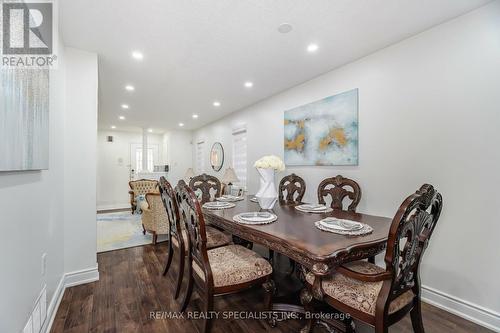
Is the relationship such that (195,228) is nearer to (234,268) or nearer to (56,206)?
(234,268)

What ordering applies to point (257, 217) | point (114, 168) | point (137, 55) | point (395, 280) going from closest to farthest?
point (395, 280) < point (257, 217) < point (137, 55) < point (114, 168)

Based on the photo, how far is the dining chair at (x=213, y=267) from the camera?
4.87 feet

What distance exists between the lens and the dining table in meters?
1.12

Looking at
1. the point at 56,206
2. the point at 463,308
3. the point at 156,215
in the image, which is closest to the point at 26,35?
the point at 56,206

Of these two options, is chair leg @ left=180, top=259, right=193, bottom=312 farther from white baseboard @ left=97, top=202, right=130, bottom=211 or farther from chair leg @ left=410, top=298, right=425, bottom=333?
white baseboard @ left=97, top=202, right=130, bottom=211

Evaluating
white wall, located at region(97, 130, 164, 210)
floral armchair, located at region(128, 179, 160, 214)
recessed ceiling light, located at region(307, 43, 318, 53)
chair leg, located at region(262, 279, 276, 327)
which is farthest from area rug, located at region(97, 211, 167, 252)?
recessed ceiling light, located at region(307, 43, 318, 53)

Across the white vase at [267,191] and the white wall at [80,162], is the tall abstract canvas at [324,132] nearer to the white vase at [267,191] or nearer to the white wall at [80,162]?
the white vase at [267,191]

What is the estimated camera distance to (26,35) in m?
1.20

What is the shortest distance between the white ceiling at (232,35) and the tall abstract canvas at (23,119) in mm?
858

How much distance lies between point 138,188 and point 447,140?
21.3ft

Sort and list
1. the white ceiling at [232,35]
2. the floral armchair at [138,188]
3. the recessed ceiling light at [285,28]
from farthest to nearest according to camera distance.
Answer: the floral armchair at [138,188], the recessed ceiling light at [285,28], the white ceiling at [232,35]

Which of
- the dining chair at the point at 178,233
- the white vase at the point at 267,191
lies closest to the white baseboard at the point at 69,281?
the dining chair at the point at 178,233

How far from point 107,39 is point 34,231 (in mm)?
1864

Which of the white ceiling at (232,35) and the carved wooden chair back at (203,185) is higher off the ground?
the white ceiling at (232,35)
